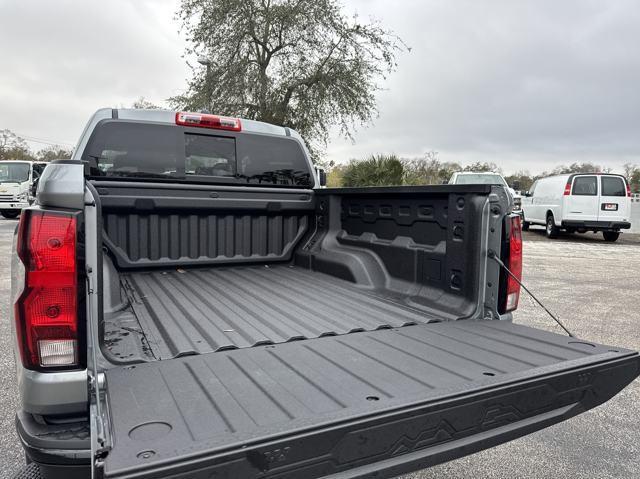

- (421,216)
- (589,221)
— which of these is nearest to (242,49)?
(589,221)

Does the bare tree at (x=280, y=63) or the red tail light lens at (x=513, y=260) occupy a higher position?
the bare tree at (x=280, y=63)

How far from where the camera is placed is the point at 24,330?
1551 millimetres

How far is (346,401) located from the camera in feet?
4.91

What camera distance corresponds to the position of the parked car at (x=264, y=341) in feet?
4.45

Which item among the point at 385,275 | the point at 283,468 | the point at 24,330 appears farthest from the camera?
the point at 385,275

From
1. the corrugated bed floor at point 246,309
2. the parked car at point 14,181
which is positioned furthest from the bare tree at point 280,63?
the corrugated bed floor at point 246,309

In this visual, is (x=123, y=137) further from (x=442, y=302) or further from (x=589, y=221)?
(x=589, y=221)

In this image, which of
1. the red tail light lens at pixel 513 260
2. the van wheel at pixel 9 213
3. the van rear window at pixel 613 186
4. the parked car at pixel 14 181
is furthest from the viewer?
the van wheel at pixel 9 213

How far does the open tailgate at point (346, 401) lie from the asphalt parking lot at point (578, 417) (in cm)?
95

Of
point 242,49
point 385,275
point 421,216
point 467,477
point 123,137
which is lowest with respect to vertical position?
point 467,477

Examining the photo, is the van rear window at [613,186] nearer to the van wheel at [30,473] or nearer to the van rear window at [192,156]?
the van rear window at [192,156]

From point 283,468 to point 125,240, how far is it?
3.00m

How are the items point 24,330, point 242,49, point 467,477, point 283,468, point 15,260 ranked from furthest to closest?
1. point 242,49
2. point 467,477
3. point 15,260
4. point 24,330
5. point 283,468

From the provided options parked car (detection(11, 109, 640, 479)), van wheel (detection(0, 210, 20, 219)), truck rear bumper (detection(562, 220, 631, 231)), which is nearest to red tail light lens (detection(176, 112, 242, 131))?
parked car (detection(11, 109, 640, 479))
